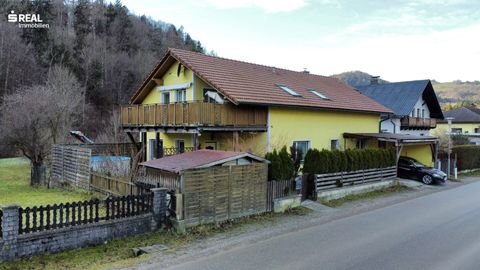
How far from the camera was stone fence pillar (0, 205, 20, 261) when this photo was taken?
7652 mm

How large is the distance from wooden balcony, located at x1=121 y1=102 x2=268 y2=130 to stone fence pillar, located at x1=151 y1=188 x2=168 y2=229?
6.26m

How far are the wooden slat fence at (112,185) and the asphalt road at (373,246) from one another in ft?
17.0

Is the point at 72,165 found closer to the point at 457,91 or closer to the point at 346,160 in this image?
the point at 346,160

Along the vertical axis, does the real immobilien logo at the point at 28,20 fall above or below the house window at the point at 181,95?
above

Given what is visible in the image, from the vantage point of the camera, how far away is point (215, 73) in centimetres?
1902

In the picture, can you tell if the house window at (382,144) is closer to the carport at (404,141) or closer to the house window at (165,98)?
the carport at (404,141)

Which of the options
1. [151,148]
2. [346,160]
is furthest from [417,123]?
[151,148]

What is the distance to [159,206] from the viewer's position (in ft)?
33.8

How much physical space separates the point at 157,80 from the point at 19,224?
50.6 ft

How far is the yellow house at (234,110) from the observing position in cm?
1714

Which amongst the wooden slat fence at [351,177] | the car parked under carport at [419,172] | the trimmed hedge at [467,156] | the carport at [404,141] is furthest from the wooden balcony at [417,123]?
the wooden slat fence at [351,177]

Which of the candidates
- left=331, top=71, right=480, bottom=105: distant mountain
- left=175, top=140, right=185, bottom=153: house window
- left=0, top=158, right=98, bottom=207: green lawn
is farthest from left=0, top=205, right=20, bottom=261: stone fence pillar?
left=331, top=71, right=480, bottom=105: distant mountain

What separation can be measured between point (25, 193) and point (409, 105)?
32.2m

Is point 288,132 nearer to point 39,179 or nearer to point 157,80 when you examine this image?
point 157,80
